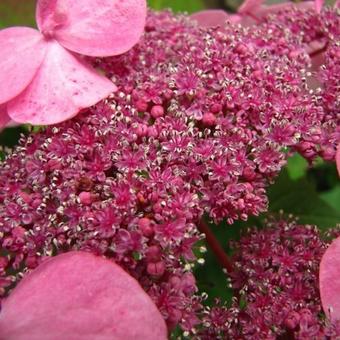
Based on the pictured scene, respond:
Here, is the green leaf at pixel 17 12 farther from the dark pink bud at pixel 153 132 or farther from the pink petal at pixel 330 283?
the pink petal at pixel 330 283

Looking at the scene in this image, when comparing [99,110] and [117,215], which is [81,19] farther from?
[117,215]

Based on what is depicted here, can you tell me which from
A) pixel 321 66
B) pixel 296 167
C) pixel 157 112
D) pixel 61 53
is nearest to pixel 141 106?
pixel 157 112

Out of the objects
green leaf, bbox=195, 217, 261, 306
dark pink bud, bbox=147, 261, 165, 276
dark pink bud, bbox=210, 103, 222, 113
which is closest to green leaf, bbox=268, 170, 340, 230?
green leaf, bbox=195, 217, 261, 306

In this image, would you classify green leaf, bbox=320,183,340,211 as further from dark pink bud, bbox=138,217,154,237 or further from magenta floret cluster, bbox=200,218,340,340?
dark pink bud, bbox=138,217,154,237

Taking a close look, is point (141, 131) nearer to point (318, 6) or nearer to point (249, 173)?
point (249, 173)

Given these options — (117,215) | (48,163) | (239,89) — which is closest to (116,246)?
(117,215)

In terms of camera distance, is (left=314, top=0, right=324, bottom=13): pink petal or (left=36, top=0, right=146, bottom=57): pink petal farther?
(left=314, top=0, right=324, bottom=13): pink petal

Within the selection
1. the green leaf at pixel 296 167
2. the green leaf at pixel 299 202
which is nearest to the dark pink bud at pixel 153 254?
the green leaf at pixel 299 202
